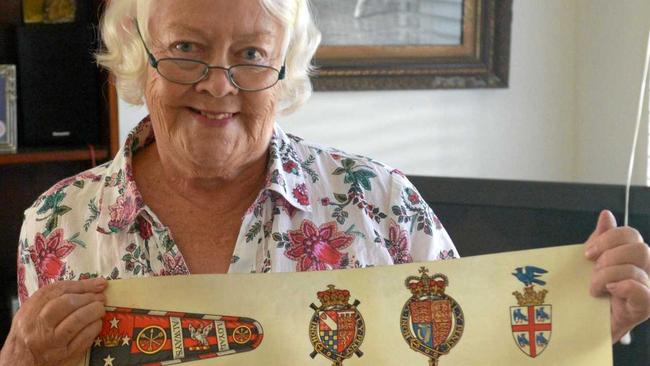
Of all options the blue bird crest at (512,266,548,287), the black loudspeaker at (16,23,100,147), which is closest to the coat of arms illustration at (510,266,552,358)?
the blue bird crest at (512,266,548,287)

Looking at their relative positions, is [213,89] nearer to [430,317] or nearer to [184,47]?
[184,47]

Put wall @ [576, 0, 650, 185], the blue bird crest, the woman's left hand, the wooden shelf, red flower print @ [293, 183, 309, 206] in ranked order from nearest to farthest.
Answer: the woman's left hand < the blue bird crest < red flower print @ [293, 183, 309, 206] < the wooden shelf < wall @ [576, 0, 650, 185]

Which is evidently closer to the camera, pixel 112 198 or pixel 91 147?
pixel 112 198

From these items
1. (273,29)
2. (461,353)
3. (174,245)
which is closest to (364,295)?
(461,353)

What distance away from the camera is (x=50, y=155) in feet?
7.45

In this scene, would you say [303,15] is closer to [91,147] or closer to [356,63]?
[91,147]

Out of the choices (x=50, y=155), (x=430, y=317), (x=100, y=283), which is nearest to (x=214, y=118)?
(x=100, y=283)

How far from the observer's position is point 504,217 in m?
1.85

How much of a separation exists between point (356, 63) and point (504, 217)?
977mm

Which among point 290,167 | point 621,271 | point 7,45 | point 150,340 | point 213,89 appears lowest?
point 150,340

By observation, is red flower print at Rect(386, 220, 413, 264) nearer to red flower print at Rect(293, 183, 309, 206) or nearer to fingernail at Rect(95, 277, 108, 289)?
red flower print at Rect(293, 183, 309, 206)

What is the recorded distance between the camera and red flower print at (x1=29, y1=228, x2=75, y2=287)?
57.4 inches

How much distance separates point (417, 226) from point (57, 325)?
53 centimetres

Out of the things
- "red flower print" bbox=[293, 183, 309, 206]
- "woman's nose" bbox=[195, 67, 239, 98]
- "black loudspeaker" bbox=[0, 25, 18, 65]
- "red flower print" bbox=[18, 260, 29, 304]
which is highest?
"black loudspeaker" bbox=[0, 25, 18, 65]
